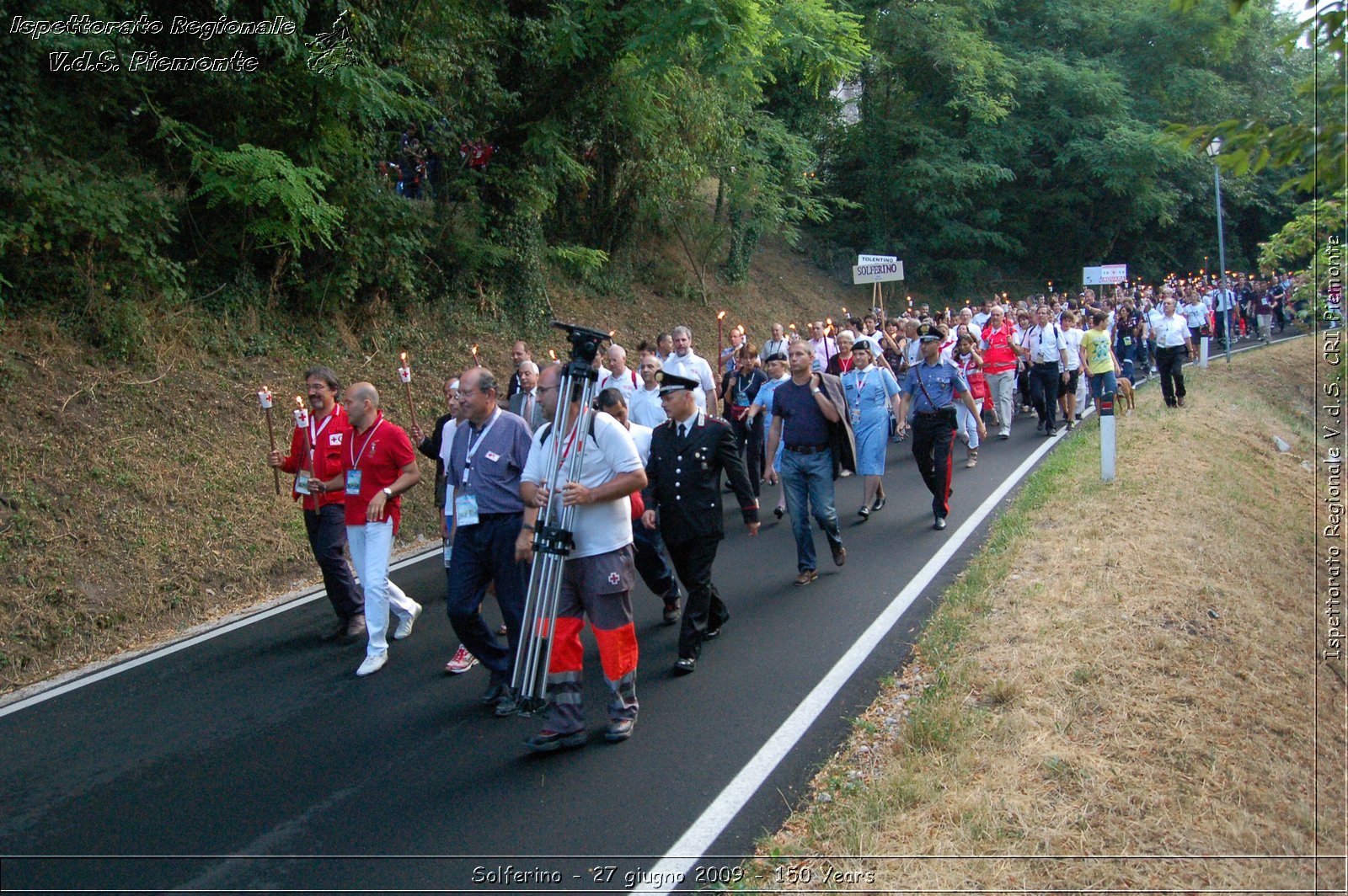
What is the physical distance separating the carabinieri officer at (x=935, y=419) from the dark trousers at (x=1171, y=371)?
294 inches

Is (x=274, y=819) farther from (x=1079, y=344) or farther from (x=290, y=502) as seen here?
(x=1079, y=344)

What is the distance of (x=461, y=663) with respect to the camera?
22.4 feet

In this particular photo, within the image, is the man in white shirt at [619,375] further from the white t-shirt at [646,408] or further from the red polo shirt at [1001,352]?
the red polo shirt at [1001,352]

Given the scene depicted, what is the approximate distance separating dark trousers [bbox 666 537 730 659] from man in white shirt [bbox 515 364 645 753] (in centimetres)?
A: 101

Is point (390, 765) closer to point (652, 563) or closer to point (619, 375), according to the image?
point (652, 563)

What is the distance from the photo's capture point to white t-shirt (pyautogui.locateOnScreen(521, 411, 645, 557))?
5.48 meters

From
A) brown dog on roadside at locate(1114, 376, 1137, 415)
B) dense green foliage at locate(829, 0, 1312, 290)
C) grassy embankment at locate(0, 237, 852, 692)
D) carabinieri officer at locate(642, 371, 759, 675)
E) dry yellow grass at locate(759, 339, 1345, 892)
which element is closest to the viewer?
dry yellow grass at locate(759, 339, 1345, 892)

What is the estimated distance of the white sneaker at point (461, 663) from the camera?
22.3 ft

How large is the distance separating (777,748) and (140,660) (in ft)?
16.5

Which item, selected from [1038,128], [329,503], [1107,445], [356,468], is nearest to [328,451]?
[329,503]

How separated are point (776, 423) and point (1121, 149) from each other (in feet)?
108

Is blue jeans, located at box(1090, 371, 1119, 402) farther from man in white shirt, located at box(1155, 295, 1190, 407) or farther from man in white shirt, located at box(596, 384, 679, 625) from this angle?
man in white shirt, located at box(596, 384, 679, 625)

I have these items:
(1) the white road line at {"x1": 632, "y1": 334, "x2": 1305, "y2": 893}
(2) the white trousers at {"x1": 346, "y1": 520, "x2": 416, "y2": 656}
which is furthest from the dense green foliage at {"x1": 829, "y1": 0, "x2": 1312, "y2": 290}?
(2) the white trousers at {"x1": 346, "y1": 520, "x2": 416, "y2": 656}

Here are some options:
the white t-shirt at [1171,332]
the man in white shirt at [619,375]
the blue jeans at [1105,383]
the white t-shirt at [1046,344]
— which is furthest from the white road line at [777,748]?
the white t-shirt at [1171,332]
